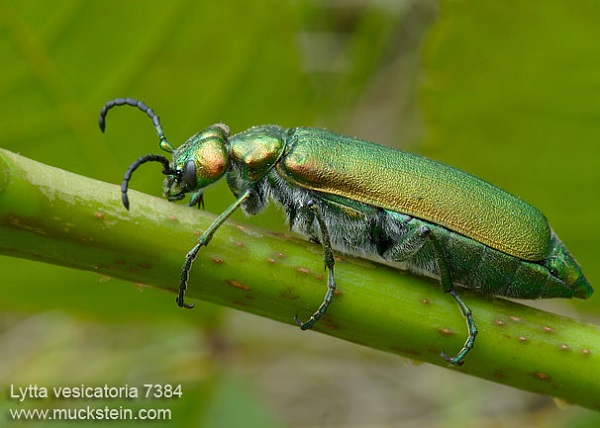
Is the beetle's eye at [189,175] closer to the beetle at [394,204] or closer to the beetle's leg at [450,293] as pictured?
the beetle at [394,204]

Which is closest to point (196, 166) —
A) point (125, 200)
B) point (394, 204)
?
point (394, 204)

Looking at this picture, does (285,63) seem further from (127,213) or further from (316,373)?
(316,373)

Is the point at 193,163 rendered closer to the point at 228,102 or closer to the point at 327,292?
the point at 228,102

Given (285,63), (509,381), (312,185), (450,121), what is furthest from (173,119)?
(509,381)

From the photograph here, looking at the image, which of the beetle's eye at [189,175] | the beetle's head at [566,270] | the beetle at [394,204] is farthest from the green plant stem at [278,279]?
the beetle's eye at [189,175]

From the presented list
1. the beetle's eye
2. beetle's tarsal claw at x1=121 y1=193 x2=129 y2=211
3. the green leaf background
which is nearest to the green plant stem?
beetle's tarsal claw at x1=121 y1=193 x2=129 y2=211

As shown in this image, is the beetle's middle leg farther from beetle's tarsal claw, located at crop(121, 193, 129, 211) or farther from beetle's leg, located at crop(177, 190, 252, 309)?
beetle's tarsal claw, located at crop(121, 193, 129, 211)
